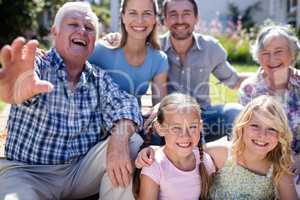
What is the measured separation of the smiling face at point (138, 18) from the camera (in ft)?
11.2

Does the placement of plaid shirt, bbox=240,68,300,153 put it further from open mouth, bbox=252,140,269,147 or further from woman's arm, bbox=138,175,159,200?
woman's arm, bbox=138,175,159,200

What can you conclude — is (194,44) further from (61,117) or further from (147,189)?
(147,189)

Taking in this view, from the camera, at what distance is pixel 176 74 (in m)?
3.84

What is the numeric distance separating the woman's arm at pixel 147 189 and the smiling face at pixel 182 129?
217mm

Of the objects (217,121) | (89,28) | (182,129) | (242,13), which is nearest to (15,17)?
(217,121)

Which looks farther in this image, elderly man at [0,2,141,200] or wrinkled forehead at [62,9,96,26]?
wrinkled forehead at [62,9,96,26]

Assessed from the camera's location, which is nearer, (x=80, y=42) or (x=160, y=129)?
(x=160, y=129)

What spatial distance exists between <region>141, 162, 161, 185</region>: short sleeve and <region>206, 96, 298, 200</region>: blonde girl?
1.14ft

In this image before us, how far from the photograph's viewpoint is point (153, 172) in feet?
9.02

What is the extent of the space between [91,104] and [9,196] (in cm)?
71

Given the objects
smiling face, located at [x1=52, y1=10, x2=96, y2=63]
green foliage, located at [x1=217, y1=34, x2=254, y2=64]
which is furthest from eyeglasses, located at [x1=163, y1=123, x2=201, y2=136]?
green foliage, located at [x1=217, y1=34, x2=254, y2=64]

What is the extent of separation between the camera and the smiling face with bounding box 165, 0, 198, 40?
368cm

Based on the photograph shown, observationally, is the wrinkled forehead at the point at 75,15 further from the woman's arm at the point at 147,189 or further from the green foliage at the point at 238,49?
the green foliage at the point at 238,49

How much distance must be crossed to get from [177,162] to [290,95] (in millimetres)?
1027
